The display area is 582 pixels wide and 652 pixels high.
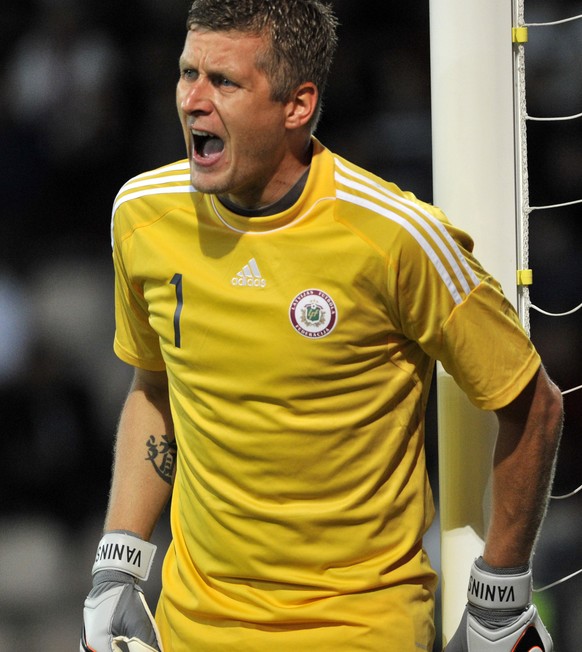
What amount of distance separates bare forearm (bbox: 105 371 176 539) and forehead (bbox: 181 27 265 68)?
465 mm

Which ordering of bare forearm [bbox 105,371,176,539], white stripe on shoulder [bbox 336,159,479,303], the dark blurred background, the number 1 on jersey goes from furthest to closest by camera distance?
the dark blurred background < bare forearm [bbox 105,371,176,539] < the number 1 on jersey < white stripe on shoulder [bbox 336,159,479,303]

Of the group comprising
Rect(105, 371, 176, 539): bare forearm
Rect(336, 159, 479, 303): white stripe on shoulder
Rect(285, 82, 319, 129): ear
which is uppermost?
Rect(285, 82, 319, 129): ear

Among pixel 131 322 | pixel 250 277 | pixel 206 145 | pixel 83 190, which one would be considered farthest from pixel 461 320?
pixel 83 190

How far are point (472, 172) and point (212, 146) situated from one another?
0.39m

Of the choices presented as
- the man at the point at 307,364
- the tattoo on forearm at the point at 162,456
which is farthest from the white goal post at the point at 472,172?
the tattoo on forearm at the point at 162,456

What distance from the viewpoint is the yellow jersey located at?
117 cm

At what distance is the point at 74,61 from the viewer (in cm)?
250

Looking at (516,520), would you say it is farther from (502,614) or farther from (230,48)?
(230,48)

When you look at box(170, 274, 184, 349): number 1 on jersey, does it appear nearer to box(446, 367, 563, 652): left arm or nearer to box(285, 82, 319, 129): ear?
box(285, 82, 319, 129): ear

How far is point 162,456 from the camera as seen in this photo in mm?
1432

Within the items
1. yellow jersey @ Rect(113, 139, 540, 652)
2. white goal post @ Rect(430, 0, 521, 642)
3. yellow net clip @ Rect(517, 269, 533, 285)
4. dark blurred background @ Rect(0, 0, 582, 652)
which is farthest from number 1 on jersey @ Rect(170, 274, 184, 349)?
dark blurred background @ Rect(0, 0, 582, 652)

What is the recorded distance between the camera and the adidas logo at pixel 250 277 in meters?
1.22

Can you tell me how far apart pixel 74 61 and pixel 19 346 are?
0.67 m

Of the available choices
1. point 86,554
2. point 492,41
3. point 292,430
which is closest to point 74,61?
point 86,554
